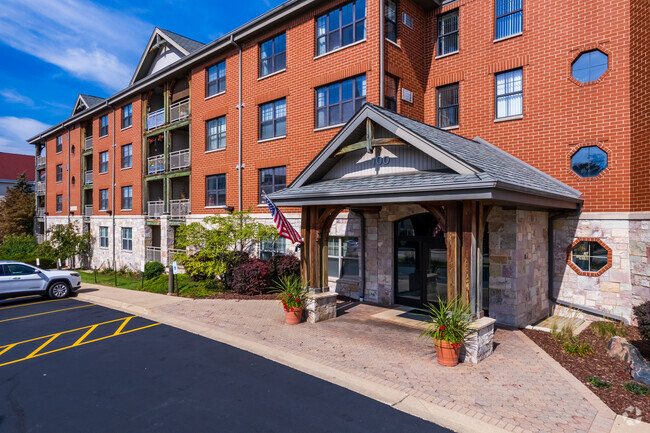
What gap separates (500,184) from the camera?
22.9 ft

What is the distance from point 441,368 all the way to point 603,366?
124 inches

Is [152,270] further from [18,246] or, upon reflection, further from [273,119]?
[18,246]

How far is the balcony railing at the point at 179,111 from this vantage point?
22797mm

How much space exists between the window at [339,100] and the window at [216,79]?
6955 mm

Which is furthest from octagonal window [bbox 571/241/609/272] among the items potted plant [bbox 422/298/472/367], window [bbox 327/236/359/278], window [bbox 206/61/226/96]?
window [bbox 206/61/226/96]

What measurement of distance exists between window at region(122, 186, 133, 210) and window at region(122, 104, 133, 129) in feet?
14.7

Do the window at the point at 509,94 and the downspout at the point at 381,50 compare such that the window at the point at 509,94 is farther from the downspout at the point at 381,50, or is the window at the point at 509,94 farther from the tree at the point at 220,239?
the tree at the point at 220,239

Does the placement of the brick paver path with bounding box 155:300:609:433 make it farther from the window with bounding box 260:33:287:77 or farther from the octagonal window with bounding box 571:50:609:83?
the window with bounding box 260:33:287:77

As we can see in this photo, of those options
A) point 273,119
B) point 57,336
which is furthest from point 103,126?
point 57,336

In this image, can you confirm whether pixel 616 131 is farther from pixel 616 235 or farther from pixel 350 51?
pixel 350 51

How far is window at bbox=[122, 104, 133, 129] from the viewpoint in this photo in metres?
27.1

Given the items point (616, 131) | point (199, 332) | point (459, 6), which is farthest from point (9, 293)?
point (616, 131)

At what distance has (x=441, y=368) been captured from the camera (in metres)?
7.29

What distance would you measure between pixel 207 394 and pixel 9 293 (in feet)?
42.5
